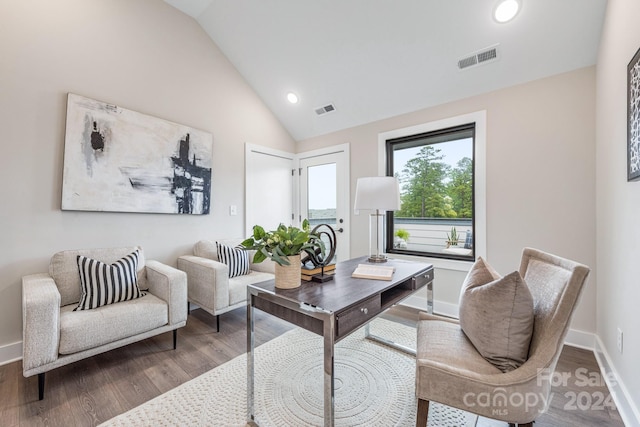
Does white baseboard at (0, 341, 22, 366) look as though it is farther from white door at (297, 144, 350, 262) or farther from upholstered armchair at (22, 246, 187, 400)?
white door at (297, 144, 350, 262)

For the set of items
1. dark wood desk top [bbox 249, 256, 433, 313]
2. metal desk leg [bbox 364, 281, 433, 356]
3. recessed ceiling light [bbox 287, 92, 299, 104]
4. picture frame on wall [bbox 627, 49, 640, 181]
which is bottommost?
metal desk leg [bbox 364, 281, 433, 356]

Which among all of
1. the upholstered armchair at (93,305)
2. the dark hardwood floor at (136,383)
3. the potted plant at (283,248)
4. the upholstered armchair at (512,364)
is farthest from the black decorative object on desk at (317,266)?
the upholstered armchair at (93,305)

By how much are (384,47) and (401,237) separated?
6.86ft

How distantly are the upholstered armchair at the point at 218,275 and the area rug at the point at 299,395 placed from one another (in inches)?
22.4

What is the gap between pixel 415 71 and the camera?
2734 millimetres

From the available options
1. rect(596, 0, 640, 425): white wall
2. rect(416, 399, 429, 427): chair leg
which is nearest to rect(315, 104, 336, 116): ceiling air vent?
rect(596, 0, 640, 425): white wall

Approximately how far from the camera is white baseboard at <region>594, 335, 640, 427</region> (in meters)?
1.35

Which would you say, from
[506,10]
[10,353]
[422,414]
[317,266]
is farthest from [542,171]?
[10,353]

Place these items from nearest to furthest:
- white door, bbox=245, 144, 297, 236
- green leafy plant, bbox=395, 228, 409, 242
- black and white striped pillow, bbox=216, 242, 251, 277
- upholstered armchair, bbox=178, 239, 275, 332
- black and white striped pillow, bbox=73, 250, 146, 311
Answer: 1. black and white striped pillow, bbox=73, 250, 146, 311
2. upholstered armchair, bbox=178, 239, 275, 332
3. black and white striped pillow, bbox=216, 242, 251, 277
4. green leafy plant, bbox=395, 228, 409, 242
5. white door, bbox=245, 144, 297, 236

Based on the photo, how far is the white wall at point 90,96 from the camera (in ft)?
6.68

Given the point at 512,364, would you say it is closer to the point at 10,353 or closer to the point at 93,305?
the point at 93,305

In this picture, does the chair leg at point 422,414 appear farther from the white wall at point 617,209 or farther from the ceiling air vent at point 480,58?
the ceiling air vent at point 480,58

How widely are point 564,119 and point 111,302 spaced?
3.94 metres

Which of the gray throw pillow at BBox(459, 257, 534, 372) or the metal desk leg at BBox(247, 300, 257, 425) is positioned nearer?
the gray throw pillow at BBox(459, 257, 534, 372)
